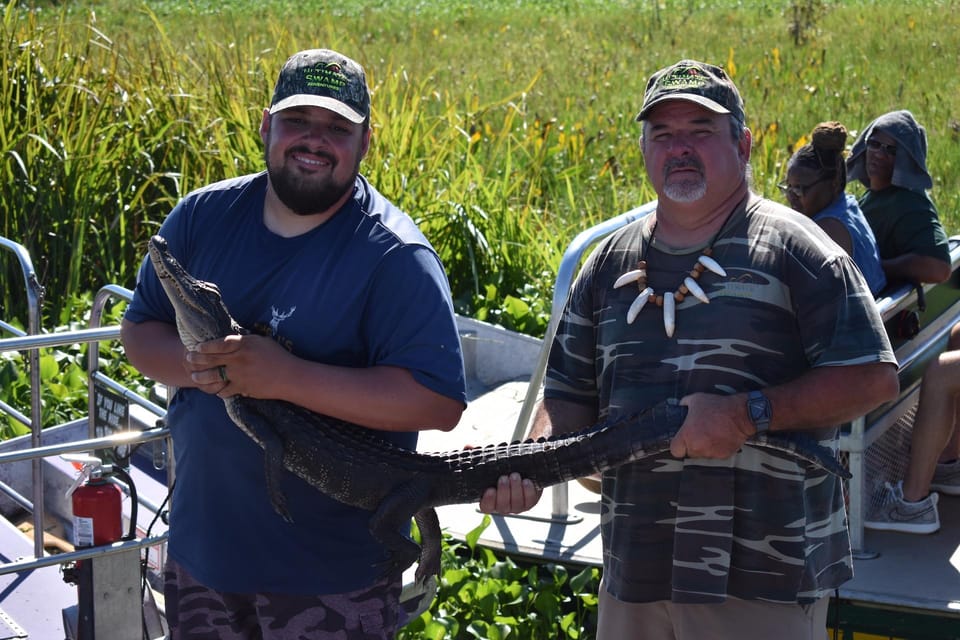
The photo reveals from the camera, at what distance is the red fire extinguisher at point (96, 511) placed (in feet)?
11.9

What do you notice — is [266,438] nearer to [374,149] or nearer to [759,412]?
[759,412]

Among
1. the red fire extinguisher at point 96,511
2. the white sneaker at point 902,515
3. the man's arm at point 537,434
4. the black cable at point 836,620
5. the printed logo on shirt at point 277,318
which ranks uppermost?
the printed logo on shirt at point 277,318

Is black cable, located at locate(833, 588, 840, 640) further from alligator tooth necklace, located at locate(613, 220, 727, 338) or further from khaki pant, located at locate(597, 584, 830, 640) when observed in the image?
alligator tooth necklace, located at locate(613, 220, 727, 338)

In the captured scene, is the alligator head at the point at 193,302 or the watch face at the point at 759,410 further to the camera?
the alligator head at the point at 193,302

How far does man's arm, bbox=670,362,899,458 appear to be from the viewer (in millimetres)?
2463

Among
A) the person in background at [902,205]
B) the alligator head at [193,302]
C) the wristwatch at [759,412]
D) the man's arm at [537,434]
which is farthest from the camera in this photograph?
the person in background at [902,205]

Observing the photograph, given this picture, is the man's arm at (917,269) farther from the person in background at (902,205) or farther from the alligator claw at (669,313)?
the alligator claw at (669,313)

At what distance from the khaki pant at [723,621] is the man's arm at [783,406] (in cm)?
40

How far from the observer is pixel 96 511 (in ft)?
11.9

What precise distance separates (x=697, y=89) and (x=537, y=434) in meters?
0.94

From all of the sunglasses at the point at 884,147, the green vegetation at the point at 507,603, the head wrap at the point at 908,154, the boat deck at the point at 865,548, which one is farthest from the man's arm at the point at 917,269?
the green vegetation at the point at 507,603

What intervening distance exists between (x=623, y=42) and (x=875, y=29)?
11.8ft

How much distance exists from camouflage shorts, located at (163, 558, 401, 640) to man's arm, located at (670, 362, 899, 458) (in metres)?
0.82

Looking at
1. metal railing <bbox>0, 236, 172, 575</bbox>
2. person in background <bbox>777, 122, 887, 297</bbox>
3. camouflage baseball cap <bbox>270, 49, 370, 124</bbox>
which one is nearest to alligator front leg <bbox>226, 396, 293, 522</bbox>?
camouflage baseball cap <bbox>270, 49, 370, 124</bbox>
